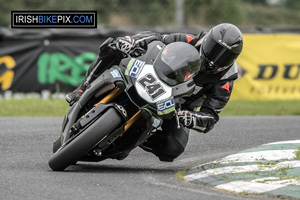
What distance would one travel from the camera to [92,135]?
5.39m

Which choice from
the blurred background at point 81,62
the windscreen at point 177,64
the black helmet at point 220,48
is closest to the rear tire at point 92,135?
the windscreen at point 177,64

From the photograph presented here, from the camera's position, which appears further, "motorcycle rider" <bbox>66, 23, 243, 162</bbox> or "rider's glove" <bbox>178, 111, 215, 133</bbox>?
"motorcycle rider" <bbox>66, 23, 243, 162</bbox>

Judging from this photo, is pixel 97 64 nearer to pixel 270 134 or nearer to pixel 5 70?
pixel 270 134

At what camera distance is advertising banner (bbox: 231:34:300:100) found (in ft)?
48.9

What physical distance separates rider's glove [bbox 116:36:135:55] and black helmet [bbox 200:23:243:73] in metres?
0.72

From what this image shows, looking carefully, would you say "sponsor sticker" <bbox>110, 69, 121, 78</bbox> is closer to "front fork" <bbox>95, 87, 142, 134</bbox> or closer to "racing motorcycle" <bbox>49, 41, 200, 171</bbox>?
"racing motorcycle" <bbox>49, 41, 200, 171</bbox>

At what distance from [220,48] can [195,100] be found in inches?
29.0

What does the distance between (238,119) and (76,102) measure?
5.20 metres

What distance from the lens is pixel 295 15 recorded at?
157 ft

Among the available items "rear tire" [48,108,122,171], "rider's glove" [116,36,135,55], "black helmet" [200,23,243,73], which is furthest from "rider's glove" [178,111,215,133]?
"rider's glove" [116,36,135,55]

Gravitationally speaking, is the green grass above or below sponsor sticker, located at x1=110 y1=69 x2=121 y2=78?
below

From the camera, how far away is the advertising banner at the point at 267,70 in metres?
14.9

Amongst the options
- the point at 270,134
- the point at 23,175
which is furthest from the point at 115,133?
the point at 270,134

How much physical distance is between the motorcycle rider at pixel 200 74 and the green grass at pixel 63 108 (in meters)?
6.06
